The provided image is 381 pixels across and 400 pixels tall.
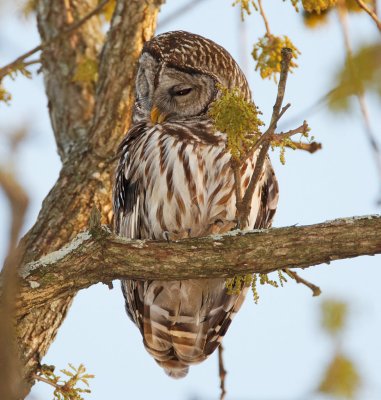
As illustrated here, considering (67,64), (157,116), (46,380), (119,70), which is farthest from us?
(67,64)

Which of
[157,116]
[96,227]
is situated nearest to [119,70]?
[157,116]

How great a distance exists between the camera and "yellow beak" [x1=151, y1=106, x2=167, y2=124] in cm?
448

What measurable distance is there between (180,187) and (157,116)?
26.3 inches

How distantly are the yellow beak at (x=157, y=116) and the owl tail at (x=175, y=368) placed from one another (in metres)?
1.40

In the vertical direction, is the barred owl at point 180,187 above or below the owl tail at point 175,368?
above

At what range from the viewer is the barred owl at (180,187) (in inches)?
159

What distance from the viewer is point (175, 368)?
14.3ft

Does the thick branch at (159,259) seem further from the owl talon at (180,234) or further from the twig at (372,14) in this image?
the twig at (372,14)

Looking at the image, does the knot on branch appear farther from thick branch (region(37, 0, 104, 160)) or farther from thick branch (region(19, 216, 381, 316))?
thick branch (region(37, 0, 104, 160))

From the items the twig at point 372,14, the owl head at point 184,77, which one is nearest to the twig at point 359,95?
the twig at point 372,14

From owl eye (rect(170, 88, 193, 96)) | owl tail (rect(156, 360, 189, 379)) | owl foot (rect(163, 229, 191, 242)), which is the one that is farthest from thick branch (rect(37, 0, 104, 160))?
owl tail (rect(156, 360, 189, 379))

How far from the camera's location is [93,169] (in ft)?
15.5

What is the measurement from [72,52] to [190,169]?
2193 millimetres

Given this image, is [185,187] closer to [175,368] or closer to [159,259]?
[159,259]
